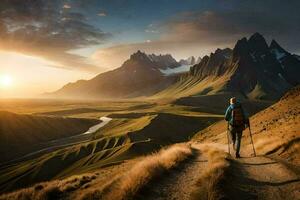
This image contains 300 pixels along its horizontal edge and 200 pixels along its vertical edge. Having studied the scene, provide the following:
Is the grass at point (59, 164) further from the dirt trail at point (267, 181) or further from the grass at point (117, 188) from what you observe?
the dirt trail at point (267, 181)

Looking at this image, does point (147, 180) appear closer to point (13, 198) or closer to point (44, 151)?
point (13, 198)

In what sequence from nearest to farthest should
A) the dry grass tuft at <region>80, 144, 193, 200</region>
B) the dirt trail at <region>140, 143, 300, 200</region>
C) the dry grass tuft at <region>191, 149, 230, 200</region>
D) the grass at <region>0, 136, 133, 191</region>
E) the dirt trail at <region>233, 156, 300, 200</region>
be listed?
the dry grass tuft at <region>191, 149, 230, 200</region>, the dirt trail at <region>233, 156, 300, 200</region>, the dirt trail at <region>140, 143, 300, 200</region>, the dry grass tuft at <region>80, 144, 193, 200</region>, the grass at <region>0, 136, 133, 191</region>

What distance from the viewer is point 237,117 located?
19.4 m

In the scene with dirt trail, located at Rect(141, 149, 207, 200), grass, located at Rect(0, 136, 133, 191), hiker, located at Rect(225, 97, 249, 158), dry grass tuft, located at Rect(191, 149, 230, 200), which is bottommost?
grass, located at Rect(0, 136, 133, 191)

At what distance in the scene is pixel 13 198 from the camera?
48.0ft

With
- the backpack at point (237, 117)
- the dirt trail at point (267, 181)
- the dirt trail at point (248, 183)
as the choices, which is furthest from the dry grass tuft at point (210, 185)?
the backpack at point (237, 117)

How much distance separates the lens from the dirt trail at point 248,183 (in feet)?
36.3

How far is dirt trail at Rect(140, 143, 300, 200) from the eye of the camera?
436 inches

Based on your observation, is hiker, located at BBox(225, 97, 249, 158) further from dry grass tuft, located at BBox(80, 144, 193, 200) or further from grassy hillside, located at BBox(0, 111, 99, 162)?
grassy hillside, located at BBox(0, 111, 99, 162)

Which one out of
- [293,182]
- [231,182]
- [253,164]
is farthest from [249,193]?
[253,164]

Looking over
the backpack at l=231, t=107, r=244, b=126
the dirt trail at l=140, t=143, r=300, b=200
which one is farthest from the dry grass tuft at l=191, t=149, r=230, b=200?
the backpack at l=231, t=107, r=244, b=126

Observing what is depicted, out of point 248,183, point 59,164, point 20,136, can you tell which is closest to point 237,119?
point 248,183

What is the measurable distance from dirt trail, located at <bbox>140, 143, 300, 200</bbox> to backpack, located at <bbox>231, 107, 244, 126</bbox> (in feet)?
10.9

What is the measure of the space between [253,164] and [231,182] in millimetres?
5026
